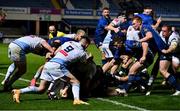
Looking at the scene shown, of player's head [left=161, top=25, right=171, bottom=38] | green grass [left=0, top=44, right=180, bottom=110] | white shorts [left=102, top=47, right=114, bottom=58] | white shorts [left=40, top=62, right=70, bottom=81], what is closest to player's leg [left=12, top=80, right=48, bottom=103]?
green grass [left=0, top=44, right=180, bottom=110]

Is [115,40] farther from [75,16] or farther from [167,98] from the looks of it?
[75,16]

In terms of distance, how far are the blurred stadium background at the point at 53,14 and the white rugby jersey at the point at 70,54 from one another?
35396mm

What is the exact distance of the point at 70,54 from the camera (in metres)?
9.30

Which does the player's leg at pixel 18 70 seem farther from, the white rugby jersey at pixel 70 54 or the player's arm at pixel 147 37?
the player's arm at pixel 147 37

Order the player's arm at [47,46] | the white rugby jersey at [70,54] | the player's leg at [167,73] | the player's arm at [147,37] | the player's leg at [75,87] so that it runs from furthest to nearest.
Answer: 1. the player's leg at [167,73]
2. the player's arm at [147,37]
3. the player's arm at [47,46]
4. the white rugby jersey at [70,54]
5. the player's leg at [75,87]

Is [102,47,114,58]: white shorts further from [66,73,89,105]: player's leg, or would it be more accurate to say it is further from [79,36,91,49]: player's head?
[66,73,89,105]: player's leg

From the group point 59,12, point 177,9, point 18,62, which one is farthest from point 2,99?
point 177,9

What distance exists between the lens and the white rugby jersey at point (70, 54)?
30.5 feet

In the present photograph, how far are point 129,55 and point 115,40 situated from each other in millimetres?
614

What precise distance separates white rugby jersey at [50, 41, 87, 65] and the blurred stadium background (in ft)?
116

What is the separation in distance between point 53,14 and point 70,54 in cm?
3945

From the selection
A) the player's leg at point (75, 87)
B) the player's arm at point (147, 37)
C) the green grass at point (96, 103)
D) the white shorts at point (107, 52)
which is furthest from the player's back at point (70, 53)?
the white shorts at point (107, 52)

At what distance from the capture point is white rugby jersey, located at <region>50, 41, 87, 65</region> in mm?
9305

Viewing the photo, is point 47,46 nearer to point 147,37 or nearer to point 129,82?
point 129,82
